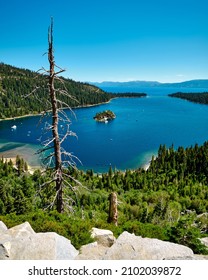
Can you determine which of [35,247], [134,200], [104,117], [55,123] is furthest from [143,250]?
[104,117]

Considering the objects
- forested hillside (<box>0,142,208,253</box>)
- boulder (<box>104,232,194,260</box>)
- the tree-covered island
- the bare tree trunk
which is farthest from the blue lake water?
boulder (<box>104,232,194,260</box>)

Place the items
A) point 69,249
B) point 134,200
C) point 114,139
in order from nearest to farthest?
point 69,249, point 134,200, point 114,139

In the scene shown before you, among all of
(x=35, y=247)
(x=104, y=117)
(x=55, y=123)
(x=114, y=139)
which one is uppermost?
(x=55, y=123)

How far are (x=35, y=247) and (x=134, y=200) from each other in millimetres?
43889

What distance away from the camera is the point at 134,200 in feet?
171

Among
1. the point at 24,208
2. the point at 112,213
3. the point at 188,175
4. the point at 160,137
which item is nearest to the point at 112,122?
the point at 160,137

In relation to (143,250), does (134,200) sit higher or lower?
lower

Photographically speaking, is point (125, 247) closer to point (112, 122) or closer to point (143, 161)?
point (143, 161)

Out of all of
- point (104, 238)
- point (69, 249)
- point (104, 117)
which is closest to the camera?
point (69, 249)

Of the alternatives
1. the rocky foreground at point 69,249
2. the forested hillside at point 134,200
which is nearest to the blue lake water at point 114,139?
the forested hillside at point 134,200

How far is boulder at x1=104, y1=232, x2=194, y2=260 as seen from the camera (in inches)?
375

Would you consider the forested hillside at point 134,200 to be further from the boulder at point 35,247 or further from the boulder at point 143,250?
the boulder at point 143,250

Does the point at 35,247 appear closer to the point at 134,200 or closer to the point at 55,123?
the point at 55,123
